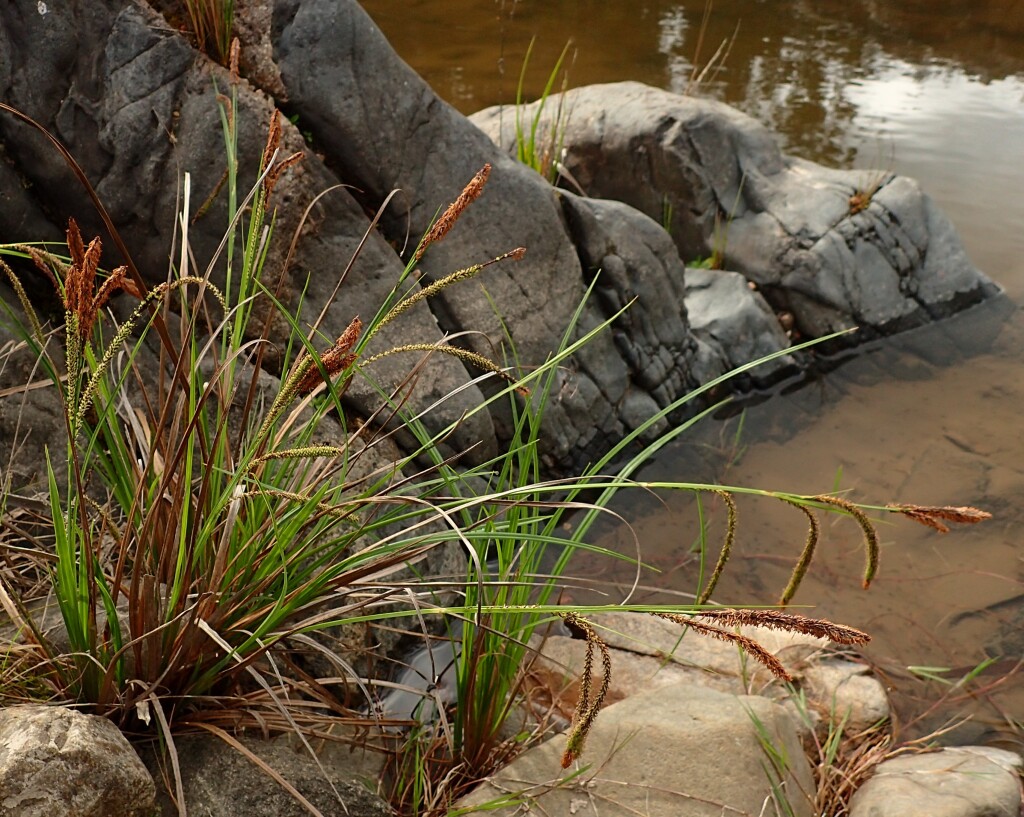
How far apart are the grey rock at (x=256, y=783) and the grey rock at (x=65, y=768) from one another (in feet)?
0.45

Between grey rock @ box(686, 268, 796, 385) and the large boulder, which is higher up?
the large boulder

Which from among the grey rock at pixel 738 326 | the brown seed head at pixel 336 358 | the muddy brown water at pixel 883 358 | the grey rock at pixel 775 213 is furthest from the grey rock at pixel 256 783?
the grey rock at pixel 775 213

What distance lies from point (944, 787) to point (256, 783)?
1662mm

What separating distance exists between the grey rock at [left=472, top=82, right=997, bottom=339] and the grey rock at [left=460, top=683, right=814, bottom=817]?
9.34ft

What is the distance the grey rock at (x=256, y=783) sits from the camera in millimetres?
1804

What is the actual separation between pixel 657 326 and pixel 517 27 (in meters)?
5.59

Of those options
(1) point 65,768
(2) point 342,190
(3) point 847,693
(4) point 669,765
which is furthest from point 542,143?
(1) point 65,768

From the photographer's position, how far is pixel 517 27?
8773 millimetres

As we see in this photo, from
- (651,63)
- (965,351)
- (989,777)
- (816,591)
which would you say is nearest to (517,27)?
(651,63)

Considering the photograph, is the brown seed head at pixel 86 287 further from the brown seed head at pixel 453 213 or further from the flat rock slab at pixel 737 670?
the flat rock slab at pixel 737 670

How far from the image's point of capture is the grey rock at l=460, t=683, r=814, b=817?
6.65ft

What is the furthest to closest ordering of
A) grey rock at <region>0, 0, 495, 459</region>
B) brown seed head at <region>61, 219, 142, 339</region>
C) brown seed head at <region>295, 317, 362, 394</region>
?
grey rock at <region>0, 0, 495, 459</region>, brown seed head at <region>295, 317, 362, 394</region>, brown seed head at <region>61, 219, 142, 339</region>

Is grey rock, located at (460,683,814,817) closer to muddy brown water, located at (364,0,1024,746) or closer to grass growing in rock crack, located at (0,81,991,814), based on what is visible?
grass growing in rock crack, located at (0,81,991,814)

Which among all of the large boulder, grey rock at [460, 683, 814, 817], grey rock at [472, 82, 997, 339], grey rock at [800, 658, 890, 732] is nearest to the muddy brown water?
grey rock at [800, 658, 890, 732]
